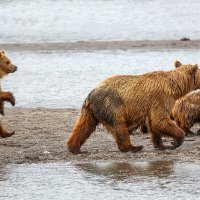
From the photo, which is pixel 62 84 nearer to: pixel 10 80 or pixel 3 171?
pixel 10 80

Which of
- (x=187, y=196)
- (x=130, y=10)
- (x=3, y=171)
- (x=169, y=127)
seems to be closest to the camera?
(x=187, y=196)

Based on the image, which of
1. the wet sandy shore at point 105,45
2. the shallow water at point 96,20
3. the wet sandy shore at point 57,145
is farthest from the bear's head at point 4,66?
the shallow water at point 96,20

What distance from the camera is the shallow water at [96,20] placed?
32.9 meters

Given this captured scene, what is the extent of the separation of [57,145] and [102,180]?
2652 mm

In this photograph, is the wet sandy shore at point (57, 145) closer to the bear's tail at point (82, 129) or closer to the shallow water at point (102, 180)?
the bear's tail at point (82, 129)

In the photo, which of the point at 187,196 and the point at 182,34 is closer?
the point at 187,196

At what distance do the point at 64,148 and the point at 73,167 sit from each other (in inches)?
58.4

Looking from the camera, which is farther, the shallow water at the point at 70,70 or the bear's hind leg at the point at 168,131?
the shallow water at the point at 70,70

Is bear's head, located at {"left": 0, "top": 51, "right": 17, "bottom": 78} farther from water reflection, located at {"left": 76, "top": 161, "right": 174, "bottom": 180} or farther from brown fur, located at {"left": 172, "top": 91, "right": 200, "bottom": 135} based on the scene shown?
water reflection, located at {"left": 76, "top": 161, "right": 174, "bottom": 180}

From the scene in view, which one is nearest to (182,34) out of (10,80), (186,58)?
(186,58)

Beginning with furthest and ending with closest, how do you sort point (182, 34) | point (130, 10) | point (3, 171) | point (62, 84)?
1. point (130, 10)
2. point (182, 34)
3. point (62, 84)
4. point (3, 171)

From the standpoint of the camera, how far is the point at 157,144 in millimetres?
11789

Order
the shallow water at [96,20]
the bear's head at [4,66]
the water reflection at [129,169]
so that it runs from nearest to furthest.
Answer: the water reflection at [129,169] < the bear's head at [4,66] < the shallow water at [96,20]

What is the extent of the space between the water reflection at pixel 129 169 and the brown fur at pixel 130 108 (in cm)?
81
